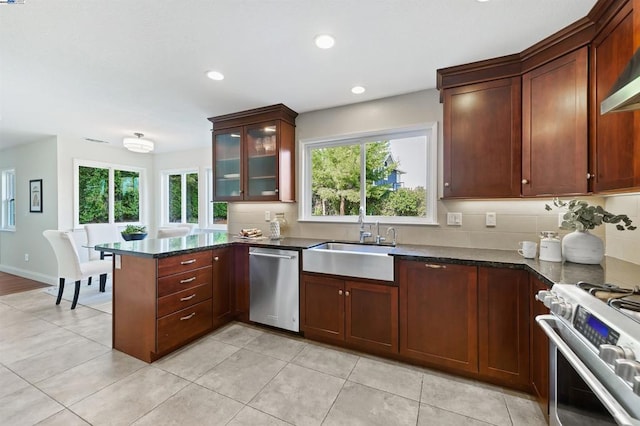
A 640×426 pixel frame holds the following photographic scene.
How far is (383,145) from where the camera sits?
2.98 meters

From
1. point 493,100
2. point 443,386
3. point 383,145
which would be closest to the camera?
point 443,386

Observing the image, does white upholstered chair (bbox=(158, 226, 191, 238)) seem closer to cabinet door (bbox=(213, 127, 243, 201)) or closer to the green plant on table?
cabinet door (bbox=(213, 127, 243, 201))

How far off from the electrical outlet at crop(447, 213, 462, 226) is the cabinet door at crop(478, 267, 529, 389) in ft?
2.28

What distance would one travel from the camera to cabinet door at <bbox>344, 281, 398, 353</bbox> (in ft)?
7.14

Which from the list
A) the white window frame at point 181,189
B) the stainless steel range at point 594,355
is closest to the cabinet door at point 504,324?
the stainless steel range at point 594,355

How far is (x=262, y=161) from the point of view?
3250 millimetres

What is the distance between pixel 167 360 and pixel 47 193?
424 cm

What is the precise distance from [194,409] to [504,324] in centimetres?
208

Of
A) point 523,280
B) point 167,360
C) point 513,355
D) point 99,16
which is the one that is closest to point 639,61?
point 523,280

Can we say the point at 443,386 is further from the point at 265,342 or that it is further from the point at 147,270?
the point at 147,270

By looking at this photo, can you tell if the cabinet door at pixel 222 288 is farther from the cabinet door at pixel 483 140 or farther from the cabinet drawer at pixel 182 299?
the cabinet door at pixel 483 140

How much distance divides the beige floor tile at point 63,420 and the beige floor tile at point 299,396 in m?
0.97

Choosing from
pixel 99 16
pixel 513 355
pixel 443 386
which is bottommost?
pixel 443 386

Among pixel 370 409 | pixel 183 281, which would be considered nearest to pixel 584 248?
pixel 370 409
